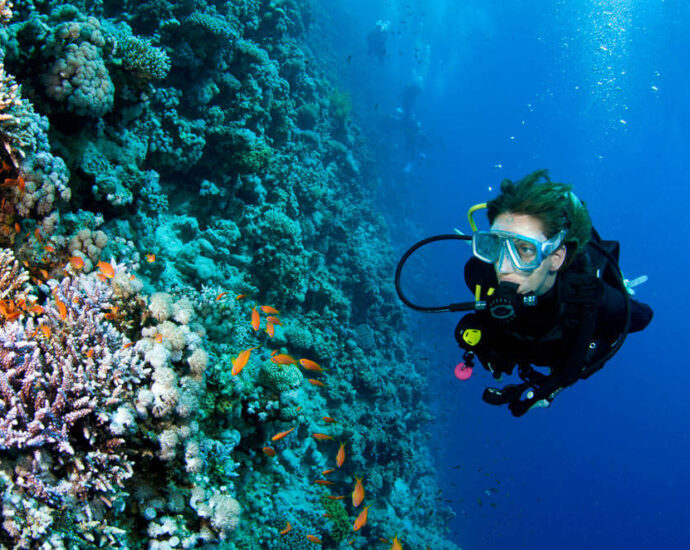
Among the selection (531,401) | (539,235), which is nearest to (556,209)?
(539,235)

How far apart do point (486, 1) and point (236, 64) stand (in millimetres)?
83721

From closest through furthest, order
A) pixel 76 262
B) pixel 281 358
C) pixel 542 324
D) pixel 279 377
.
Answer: pixel 542 324, pixel 76 262, pixel 281 358, pixel 279 377

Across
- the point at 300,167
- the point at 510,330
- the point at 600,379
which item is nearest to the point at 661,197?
the point at 600,379

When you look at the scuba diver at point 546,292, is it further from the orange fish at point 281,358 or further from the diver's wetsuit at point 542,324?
the orange fish at point 281,358

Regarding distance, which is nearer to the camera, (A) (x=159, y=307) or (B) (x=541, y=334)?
(B) (x=541, y=334)

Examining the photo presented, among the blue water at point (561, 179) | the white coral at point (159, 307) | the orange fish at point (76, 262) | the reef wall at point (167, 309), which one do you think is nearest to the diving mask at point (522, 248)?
the reef wall at point (167, 309)

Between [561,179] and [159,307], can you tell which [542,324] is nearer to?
[159,307]

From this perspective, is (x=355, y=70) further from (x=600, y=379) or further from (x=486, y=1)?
(x=600, y=379)

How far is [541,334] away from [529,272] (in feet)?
2.00

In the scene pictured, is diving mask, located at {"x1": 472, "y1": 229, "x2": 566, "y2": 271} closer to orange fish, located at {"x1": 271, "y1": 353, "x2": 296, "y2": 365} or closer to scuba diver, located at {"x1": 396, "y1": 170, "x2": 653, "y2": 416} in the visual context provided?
scuba diver, located at {"x1": 396, "y1": 170, "x2": 653, "y2": 416}

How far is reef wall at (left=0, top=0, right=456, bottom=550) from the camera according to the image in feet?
8.61

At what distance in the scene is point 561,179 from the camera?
75.9 meters

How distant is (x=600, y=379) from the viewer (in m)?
62.4

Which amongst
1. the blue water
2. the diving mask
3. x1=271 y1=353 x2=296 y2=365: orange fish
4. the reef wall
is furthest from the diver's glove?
the blue water
